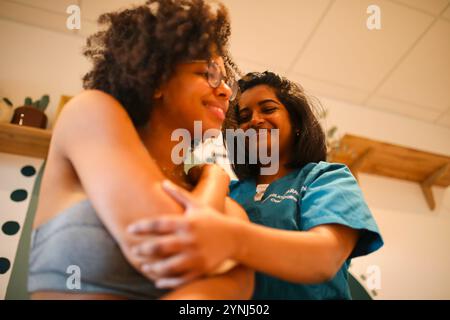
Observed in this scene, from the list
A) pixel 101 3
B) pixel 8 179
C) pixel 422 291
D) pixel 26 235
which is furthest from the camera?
pixel 422 291

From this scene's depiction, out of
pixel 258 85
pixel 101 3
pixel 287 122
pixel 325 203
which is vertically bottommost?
pixel 325 203

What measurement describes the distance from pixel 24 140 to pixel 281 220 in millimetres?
1446

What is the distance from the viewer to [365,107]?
2.69m

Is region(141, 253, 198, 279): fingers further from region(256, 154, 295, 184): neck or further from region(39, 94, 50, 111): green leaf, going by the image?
region(39, 94, 50, 111): green leaf

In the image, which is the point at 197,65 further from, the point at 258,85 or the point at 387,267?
the point at 387,267

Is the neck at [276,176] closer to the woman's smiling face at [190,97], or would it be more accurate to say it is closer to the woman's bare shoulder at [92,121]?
the woman's smiling face at [190,97]

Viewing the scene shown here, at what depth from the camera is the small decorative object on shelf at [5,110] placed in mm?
1733

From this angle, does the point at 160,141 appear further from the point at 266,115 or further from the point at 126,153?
the point at 266,115

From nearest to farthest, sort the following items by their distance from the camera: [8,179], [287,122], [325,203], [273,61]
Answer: [325,203]
[287,122]
[8,179]
[273,61]

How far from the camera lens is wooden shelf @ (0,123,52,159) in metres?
1.63

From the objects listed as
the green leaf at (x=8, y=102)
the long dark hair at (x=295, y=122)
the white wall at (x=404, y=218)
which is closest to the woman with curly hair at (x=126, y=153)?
the long dark hair at (x=295, y=122)

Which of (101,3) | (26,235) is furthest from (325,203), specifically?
(101,3)

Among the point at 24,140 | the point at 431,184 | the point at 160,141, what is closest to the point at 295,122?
the point at 160,141

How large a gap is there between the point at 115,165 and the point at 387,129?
8.66 feet
